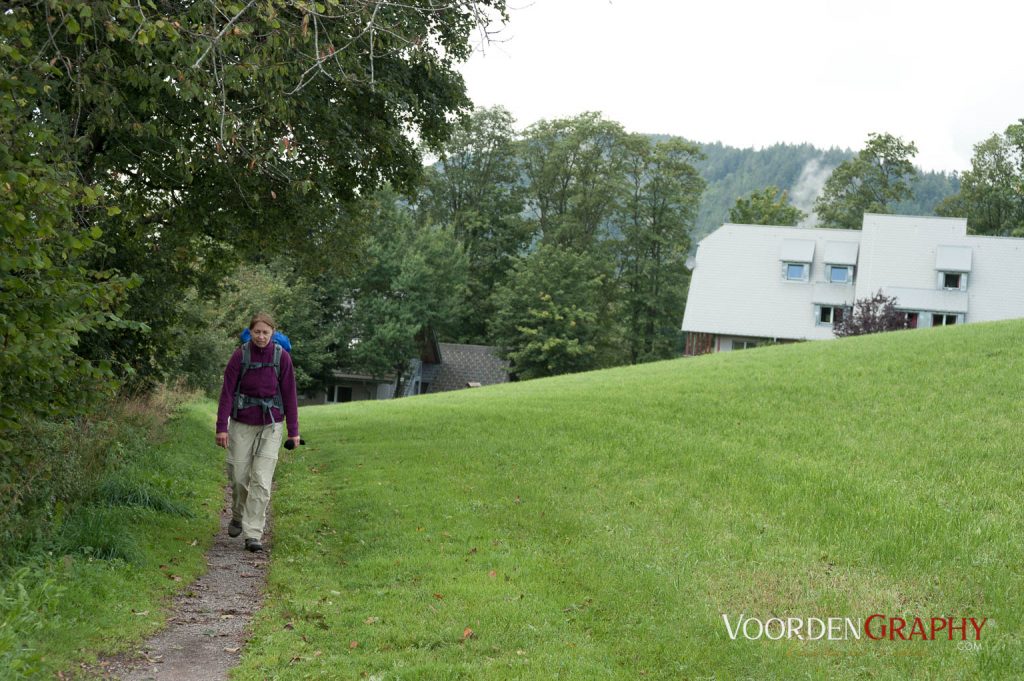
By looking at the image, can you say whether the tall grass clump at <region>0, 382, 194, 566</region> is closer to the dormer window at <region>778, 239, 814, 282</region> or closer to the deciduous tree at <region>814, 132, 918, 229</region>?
the dormer window at <region>778, 239, 814, 282</region>

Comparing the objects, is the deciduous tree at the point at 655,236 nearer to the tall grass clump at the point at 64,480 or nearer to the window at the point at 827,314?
the window at the point at 827,314

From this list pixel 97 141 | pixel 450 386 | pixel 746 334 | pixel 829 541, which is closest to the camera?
pixel 829 541

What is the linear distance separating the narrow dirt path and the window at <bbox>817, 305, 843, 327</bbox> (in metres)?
55.6

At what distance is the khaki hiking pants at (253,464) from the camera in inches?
420

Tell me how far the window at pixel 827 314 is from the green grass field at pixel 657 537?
42.6 metres

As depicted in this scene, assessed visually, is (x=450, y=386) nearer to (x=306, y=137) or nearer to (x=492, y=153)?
(x=492, y=153)

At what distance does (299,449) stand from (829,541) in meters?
11.8

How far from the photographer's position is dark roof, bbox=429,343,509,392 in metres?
66.4

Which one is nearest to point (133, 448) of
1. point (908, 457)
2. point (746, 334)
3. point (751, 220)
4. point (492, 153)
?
point (908, 457)

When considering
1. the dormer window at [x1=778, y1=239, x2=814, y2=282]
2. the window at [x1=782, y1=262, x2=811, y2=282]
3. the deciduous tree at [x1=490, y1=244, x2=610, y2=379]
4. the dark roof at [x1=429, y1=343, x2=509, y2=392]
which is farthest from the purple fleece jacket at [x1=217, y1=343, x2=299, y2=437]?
the window at [x1=782, y1=262, x2=811, y2=282]

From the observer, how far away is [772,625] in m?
7.75

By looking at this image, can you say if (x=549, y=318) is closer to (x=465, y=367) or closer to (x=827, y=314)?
(x=465, y=367)

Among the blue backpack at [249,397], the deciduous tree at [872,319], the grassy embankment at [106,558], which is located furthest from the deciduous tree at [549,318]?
the blue backpack at [249,397]

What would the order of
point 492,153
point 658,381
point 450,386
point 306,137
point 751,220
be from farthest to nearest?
1. point 751,220
2. point 492,153
3. point 450,386
4. point 658,381
5. point 306,137
